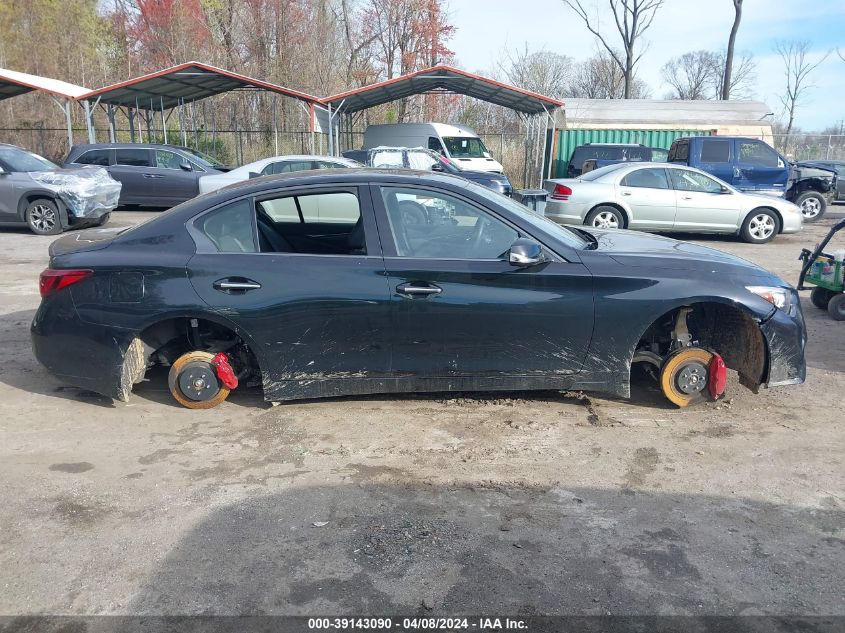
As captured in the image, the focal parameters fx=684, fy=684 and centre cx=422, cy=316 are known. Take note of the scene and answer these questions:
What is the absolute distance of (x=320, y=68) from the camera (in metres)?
34.5

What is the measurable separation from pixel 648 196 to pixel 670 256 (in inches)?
346

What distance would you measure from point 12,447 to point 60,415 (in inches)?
19.9

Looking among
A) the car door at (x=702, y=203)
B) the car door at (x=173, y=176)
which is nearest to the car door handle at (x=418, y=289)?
the car door at (x=702, y=203)

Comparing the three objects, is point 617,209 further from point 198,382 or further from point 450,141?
point 450,141

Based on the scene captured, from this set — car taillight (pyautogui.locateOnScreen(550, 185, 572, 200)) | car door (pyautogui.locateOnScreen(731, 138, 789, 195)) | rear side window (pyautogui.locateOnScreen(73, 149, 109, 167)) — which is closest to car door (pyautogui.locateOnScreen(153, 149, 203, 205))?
rear side window (pyautogui.locateOnScreen(73, 149, 109, 167))

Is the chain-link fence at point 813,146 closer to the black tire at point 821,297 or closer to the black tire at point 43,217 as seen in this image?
the black tire at point 821,297

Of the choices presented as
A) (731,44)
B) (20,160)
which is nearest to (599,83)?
(731,44)

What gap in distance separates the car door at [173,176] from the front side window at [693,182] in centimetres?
1078

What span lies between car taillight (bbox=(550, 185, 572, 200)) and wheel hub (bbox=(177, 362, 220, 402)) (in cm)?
951

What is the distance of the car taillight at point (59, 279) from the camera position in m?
4.50

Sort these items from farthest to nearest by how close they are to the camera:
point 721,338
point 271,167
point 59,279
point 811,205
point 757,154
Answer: point 811,205 → point 757,154 → point 271,167 → point 721,338 → point 59,279

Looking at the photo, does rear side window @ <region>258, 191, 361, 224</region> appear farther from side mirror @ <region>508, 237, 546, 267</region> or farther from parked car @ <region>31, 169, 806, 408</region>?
side mirror @ <region>508, 237, 546, 267</region>

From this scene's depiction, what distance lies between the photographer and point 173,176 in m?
16.5

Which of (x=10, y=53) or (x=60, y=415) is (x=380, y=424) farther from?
(x=10, y=53)
